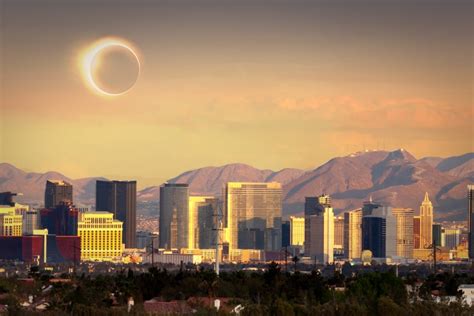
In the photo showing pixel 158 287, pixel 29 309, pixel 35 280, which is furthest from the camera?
pixel 35 280

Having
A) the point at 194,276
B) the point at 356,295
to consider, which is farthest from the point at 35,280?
the point at 356,295

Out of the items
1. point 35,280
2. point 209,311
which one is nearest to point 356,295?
point 209,311

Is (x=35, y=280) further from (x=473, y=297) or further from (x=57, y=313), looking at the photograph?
(x=57, y=313)

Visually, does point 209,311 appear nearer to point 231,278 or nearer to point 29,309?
point 29,309

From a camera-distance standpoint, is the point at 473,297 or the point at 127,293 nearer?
the point at 127,293

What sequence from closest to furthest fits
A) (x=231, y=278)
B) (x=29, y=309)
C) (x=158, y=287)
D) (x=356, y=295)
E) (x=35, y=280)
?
1. (x=29, y=309)
2. (x=356, y=295)
3. (x=158, y=287)
4. (x=231, y=278)
5. (x=35, y=280)

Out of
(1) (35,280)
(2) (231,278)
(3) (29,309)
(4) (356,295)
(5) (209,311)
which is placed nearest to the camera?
(5) (209,311)
